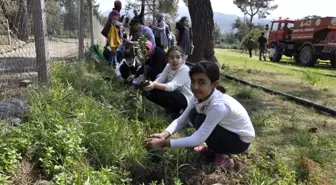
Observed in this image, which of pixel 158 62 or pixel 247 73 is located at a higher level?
pixel 158 62

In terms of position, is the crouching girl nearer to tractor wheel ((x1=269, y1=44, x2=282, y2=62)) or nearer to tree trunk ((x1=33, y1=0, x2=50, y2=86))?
tree trunk ((x1=33, y1=0, x2=50, y2=86))

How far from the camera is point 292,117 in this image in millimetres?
4215

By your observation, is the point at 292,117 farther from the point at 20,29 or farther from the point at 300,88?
the point at 20,29

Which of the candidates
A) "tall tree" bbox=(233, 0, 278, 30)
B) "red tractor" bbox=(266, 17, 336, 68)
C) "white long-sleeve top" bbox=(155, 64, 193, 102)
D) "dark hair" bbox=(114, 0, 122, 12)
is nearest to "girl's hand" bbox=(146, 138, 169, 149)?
"white long-sleeve top" bbox=(155, 64, 193, 102)

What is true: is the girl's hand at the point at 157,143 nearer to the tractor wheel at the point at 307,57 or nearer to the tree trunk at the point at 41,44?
the tree trunk at the point at 41,44

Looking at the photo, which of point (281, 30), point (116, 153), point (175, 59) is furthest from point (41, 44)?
point (281, 30)

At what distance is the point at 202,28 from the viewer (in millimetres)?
8102

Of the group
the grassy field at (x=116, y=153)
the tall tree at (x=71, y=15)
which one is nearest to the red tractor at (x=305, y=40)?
the tall tree at (x=71, y=15)

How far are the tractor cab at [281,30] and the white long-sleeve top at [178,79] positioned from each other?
1492cm

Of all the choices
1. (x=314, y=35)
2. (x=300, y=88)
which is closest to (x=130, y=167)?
(x=300, y=88)

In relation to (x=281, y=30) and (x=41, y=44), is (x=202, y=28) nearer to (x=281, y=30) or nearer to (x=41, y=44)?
(x=41, y=44)

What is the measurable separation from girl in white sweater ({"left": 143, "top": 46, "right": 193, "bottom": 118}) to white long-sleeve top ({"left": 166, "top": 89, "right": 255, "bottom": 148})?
896mm

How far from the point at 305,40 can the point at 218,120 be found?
14246mm

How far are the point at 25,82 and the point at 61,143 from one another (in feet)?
5.81
